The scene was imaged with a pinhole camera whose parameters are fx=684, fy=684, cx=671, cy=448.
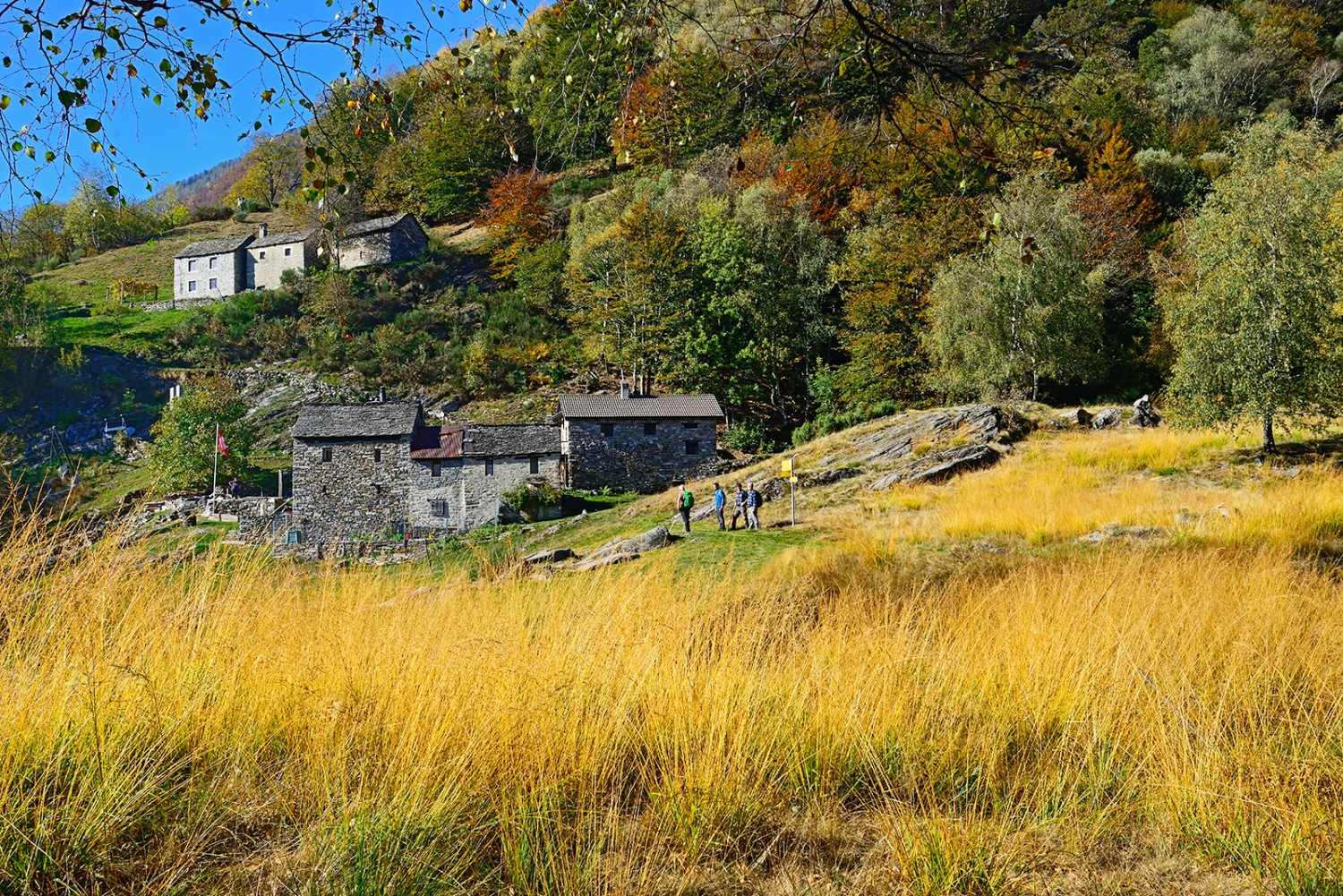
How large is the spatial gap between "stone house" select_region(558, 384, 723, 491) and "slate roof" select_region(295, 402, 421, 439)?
7356mm

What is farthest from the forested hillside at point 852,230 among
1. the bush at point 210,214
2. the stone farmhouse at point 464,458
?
the bush at point 210,214

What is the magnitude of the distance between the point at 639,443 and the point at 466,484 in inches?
318

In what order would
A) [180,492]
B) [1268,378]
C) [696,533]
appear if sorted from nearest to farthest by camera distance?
[1268,378] < [696,533] < [180,492]

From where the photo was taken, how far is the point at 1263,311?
53.7ft

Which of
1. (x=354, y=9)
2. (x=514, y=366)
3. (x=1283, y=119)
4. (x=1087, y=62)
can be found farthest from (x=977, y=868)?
(x=1283, y=119)

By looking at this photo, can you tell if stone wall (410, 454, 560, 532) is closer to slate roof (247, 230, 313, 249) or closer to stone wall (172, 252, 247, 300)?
slate roof (247, 230, 313, 249)

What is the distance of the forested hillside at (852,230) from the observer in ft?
13.0

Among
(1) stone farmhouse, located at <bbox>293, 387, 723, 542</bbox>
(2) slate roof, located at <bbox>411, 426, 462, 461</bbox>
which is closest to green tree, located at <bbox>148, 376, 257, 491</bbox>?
(1) stone farmhouse, located at <bbox>293, 387, 723, 542</bbox>

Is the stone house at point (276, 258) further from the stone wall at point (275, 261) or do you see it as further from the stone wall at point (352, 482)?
the stone wall at point (352, 482)

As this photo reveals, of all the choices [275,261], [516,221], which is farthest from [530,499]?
A: [275,261]

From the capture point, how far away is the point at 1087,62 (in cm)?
335

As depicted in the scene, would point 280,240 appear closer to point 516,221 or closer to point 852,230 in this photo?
point 516,221

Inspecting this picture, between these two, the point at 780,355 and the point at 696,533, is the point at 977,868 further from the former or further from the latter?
the point at 780,355

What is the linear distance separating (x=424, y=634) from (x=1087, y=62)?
4371 mm
